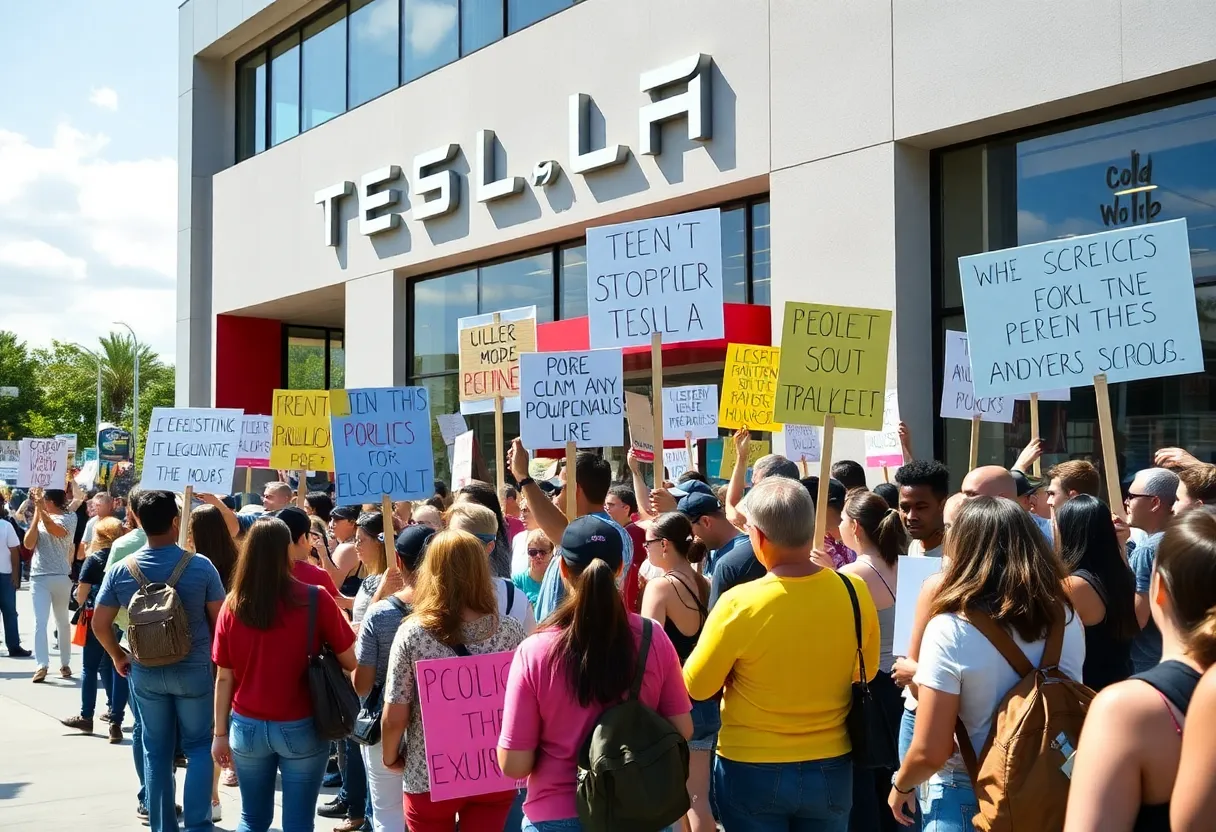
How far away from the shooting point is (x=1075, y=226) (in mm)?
11078

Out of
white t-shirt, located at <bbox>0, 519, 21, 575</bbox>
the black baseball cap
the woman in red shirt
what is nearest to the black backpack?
the black baseball cap

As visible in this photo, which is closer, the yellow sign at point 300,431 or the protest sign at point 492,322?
Result: the protest sign at point 492,322

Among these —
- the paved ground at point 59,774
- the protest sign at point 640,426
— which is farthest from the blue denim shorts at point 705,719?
the protest sign at point 640,426

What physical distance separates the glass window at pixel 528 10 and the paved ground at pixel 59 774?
35.1ft

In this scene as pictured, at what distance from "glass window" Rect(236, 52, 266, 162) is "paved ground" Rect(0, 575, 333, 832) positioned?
49.5 feet

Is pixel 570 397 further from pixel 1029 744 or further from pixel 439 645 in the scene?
pixel 1029 744

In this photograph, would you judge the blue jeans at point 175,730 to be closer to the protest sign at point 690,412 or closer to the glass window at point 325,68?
the protest sign at point 690,412

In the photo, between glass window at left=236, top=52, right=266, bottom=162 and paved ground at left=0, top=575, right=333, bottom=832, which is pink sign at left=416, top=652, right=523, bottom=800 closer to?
paved ground at left=0, top=575, right=333, bottom=832

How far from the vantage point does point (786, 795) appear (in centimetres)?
388

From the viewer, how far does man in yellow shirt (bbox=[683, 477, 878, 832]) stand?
3.84 meters

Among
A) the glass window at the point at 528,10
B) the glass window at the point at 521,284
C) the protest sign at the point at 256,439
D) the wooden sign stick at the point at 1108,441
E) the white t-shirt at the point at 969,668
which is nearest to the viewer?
the white t-shirt at the point at 969,668

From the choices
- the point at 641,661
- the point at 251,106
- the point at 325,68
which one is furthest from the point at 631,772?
the point at 251,106

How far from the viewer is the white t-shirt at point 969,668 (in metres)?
3.35

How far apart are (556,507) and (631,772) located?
8.18 ft
